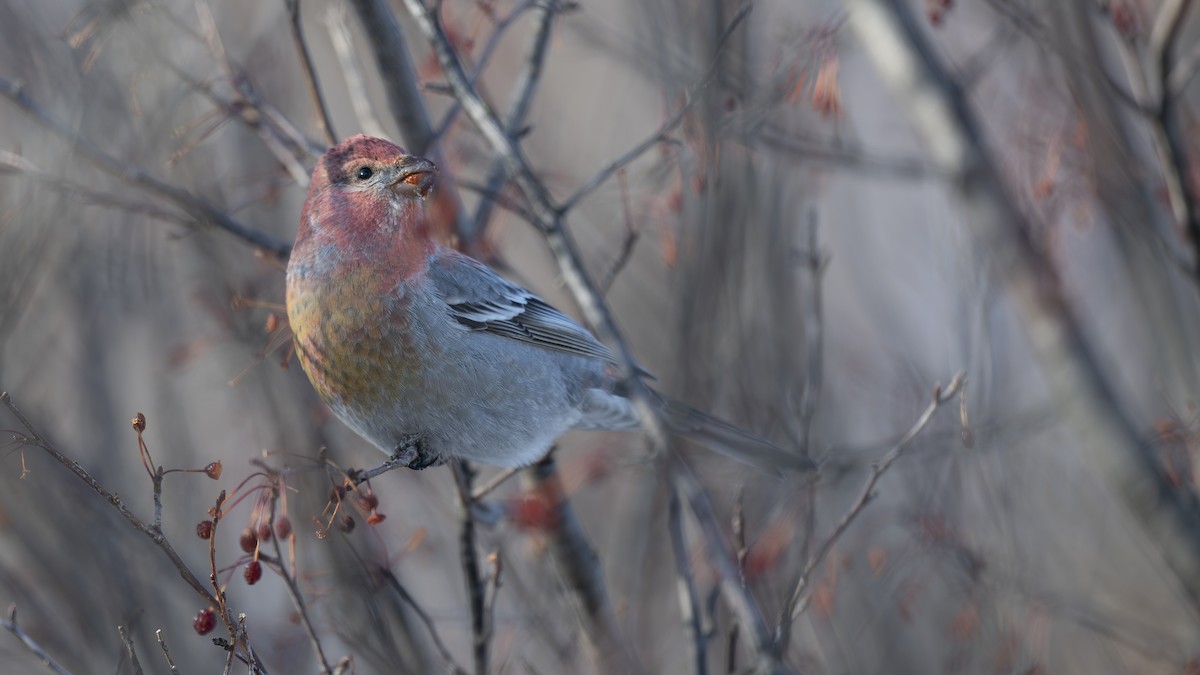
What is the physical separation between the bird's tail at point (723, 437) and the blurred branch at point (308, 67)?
1.58 metres

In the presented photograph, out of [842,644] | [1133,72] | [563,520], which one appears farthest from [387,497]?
[1133,72]

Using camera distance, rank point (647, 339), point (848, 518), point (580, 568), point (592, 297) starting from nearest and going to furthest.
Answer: point (592, 297) < point (848, 518) < point (580, 568) < point (647, 339)

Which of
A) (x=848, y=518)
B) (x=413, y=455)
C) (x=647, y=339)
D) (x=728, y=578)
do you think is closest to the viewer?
(x=728, y=578)

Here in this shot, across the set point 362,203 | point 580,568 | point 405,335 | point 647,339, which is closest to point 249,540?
point 405,335

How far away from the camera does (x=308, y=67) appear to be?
143 inches

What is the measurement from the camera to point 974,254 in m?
4.63

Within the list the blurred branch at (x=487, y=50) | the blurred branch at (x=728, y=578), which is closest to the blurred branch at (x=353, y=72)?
the blurred branch at (x=487, y=50)

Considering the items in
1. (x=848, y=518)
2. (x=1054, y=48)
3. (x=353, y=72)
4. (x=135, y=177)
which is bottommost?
(x=848, y=518)

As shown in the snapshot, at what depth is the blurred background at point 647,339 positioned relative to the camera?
405 cm

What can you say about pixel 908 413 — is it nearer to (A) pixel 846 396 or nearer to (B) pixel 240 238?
(A) pixel 846 396

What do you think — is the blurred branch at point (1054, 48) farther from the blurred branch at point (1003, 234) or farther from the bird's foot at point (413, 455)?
the bird's foot at point (413, 455)

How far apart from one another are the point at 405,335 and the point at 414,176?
55cm

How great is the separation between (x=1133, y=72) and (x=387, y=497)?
4.23 m

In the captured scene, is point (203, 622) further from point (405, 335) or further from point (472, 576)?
point (405, 335)
